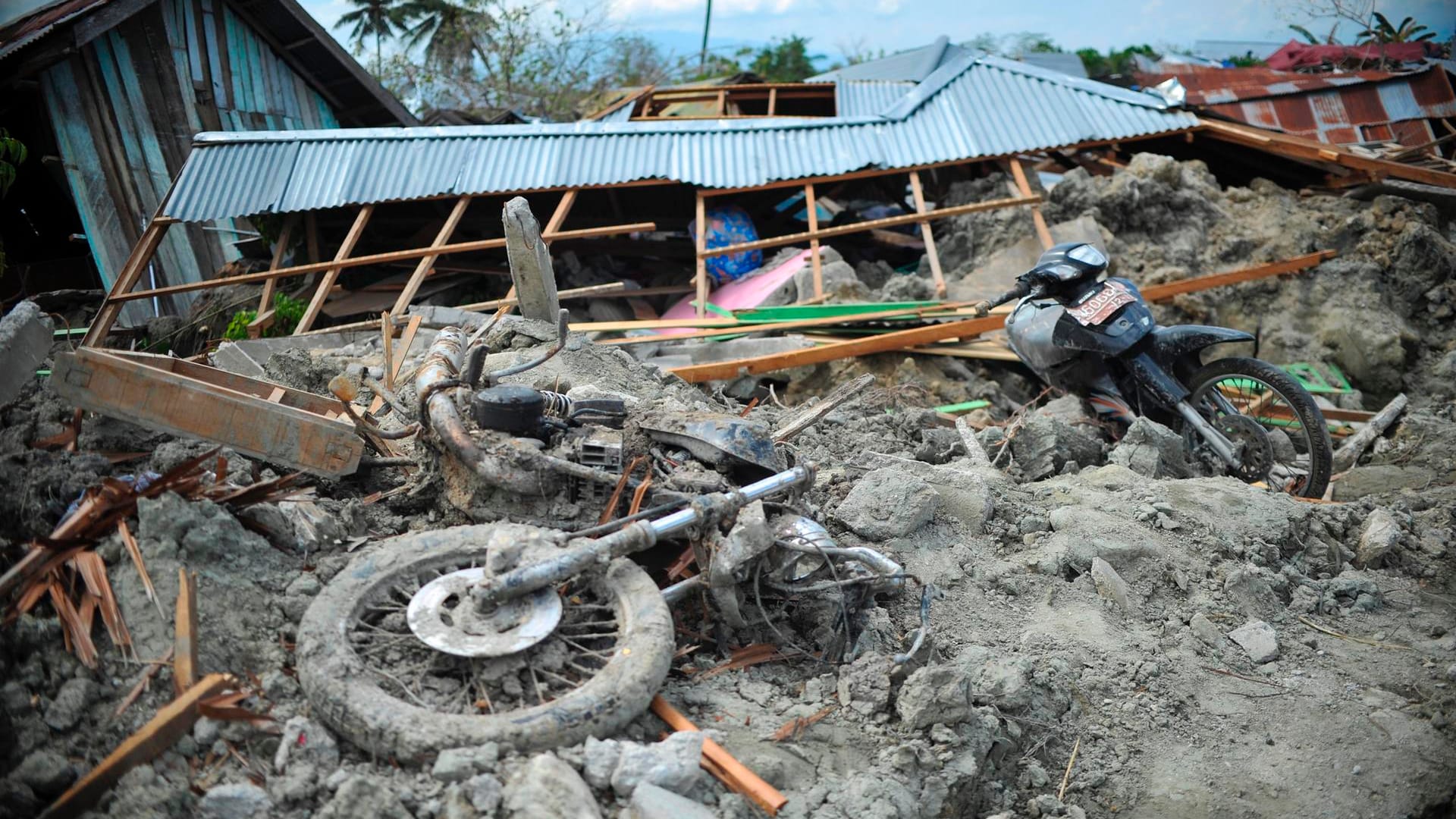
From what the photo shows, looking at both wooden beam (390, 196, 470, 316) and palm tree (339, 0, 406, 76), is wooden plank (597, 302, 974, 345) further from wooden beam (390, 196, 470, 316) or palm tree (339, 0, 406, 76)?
palm tree (339, 0, 406, 76)

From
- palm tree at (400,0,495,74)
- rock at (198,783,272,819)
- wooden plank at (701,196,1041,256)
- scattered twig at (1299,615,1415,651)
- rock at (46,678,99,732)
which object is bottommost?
scattered twig at (1299,615,1415,651)

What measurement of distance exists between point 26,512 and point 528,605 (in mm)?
2000

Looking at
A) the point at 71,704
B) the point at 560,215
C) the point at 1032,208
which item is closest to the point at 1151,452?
the point at 1032,208

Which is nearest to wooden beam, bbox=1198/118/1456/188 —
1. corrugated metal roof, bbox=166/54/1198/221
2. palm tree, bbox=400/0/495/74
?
corrugated metal roof, bbox=166/54/1198/221

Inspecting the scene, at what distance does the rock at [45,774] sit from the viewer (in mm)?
2432

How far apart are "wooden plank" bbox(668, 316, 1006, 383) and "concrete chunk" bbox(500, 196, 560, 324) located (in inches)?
46.1

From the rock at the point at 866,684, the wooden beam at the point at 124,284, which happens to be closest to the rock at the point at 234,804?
the rock at the point at 866,684

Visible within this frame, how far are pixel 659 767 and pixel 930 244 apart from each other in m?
7.38

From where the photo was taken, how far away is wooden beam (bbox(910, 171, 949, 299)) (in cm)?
878

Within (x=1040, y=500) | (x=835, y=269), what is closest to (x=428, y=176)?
(x=835, y=269)

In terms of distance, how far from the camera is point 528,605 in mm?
2990

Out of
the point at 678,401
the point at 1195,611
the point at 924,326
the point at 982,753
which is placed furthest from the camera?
the point at 924,326

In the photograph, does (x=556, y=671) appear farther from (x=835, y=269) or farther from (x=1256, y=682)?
(x=835, y=269)

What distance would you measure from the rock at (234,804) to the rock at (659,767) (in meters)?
0.93
